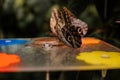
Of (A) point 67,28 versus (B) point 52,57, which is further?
(A) point 67,28

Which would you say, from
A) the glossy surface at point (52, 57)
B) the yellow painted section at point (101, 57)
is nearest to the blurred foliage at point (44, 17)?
the glossy surface at point (52, 57)

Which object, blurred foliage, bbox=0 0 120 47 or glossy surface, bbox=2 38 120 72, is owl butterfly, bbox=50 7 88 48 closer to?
glossy surface, bbox=2 38 120 72

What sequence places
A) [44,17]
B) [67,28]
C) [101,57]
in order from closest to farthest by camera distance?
[101,57], [67,28], [44,17]

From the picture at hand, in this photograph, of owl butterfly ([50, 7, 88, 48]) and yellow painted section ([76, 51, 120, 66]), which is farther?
owl butterfly ([50, 7, 88, 48])

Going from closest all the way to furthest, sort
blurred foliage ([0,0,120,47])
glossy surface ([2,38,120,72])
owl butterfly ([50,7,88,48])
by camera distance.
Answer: glossy surface ([2,38,120,72]), owl butterfly ([50,7,88,48]), blurred foliage ([0,0,120,47])

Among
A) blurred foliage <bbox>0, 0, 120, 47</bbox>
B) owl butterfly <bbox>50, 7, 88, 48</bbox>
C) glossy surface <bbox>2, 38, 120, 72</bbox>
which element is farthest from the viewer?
blurred foliage <bbox>0, 0, 120, 47</bbox>

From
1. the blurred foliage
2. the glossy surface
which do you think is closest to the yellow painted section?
the glossy surface

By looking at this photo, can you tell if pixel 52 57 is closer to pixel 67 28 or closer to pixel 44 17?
pixel 67 28

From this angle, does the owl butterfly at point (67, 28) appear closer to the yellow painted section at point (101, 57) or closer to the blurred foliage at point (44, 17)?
the yellow painted section at point (101, 57)

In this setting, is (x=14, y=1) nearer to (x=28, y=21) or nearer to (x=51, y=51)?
(x=28, y=21)

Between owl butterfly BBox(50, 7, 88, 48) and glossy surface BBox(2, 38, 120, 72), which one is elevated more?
owl butterfly BBox(50, 7, 88, 48)

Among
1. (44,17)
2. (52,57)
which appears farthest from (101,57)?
(44,17)
